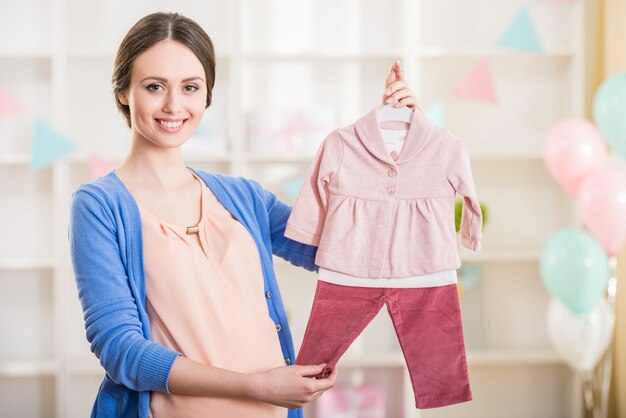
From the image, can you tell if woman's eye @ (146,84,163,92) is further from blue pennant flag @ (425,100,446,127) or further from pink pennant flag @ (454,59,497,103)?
pink pennant flag @ (454,59,497,103)

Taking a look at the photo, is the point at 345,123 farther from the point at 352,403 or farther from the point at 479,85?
the point at 352,403

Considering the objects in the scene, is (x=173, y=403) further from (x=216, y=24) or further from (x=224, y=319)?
(x=216, y=24)

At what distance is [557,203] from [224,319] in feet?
8.89

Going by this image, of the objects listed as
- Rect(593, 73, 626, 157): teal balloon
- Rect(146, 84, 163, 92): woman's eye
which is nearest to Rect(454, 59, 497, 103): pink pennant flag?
Rect(593, 73, 626, 157): teal balloon

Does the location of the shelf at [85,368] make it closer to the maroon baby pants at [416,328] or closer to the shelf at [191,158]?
the shelf at [191,158]

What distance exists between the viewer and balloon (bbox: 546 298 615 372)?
9.71 feet

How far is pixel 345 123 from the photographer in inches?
141

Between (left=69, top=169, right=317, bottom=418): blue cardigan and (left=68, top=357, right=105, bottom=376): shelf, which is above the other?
(left=69, top=169, right=317, bottom=418): blue cardigan

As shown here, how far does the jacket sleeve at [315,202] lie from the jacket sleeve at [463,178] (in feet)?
0.73

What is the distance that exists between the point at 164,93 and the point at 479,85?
245cm

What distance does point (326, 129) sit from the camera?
3.41m

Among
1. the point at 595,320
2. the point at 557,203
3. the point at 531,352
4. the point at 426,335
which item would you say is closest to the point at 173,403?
the point at 426,335

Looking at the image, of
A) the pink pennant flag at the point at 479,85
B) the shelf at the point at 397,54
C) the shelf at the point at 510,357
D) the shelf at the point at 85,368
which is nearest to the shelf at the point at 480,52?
the shelf at the point at 397,54

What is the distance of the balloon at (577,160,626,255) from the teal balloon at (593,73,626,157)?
0.12 metres
